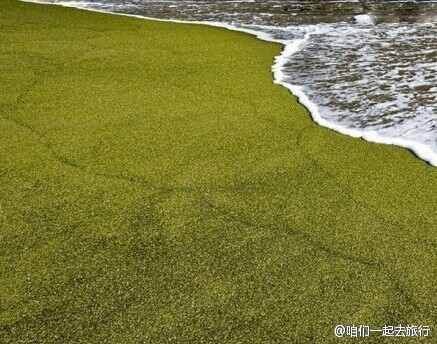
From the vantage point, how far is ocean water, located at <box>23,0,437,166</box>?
3598 millimetres

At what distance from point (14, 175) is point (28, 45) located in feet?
9.94

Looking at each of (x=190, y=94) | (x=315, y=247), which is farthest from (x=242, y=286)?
(x=190, y=94)

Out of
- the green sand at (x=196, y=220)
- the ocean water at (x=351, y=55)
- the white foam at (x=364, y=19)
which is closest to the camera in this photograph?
the green sand at (x=196, y=220)

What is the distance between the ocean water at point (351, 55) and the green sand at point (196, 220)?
377 millimetres

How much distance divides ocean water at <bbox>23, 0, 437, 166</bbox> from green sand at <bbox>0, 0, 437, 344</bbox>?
38 cm

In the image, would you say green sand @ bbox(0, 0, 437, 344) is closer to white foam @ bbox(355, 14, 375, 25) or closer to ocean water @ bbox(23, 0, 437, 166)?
ocean water @ bbox(23, 0, 437, 166)

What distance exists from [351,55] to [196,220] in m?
4.22

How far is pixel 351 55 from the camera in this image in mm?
5664

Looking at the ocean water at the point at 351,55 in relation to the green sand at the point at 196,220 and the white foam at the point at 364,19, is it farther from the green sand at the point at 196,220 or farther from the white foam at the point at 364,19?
the green sand at the point at 196,220

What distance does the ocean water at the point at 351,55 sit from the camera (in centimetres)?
360

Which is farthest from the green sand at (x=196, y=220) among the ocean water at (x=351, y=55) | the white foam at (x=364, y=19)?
the white foam at (x=364, y=19)

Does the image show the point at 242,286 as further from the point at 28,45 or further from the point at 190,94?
the point at 28,45

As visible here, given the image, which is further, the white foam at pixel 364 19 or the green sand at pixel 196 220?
the white foam at pixel 364 19

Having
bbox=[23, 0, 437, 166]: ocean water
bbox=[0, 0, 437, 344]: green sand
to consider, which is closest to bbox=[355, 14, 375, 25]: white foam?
bbox=[23, 0, 437, 166]: ocean water
